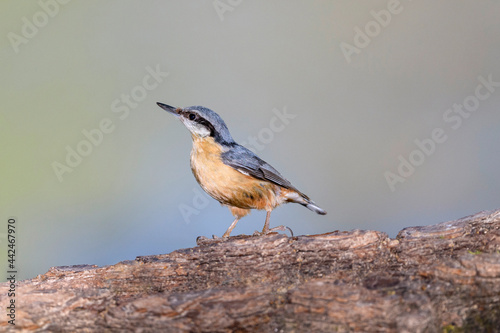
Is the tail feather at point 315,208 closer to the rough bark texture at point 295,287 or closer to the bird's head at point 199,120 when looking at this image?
the bird's head at point 199,120

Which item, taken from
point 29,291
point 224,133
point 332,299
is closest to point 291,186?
point 224,133

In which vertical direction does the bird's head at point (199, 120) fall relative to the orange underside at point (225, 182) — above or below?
above

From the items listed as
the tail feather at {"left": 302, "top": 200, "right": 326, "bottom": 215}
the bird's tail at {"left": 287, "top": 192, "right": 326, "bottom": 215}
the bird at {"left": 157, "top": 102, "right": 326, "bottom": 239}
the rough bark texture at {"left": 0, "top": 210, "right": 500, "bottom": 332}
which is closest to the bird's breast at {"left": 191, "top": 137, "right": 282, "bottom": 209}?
the bird at {"left": 157, "top": 102, "right": 326, "bottom": 239}

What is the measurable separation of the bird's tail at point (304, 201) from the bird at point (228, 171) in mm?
18

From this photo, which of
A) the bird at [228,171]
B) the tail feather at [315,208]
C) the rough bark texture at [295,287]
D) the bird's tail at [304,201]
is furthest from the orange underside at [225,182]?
the rough bark texture at [295,287]

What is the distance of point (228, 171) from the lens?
5.16 meters

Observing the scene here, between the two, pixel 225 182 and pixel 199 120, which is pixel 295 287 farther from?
pixel 199 120

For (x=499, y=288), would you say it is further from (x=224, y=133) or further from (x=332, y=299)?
(x=224, y=133)

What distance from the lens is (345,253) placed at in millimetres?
3697

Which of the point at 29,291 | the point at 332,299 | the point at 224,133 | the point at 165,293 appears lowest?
the point at 332,299

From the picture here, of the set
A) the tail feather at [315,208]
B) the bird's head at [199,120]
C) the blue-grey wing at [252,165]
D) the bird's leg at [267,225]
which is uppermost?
the bird's head at [199,120]

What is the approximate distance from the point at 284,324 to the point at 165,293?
94 centimetres

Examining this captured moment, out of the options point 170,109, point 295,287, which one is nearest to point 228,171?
point 170,109

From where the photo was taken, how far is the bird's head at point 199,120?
17.5 ft
